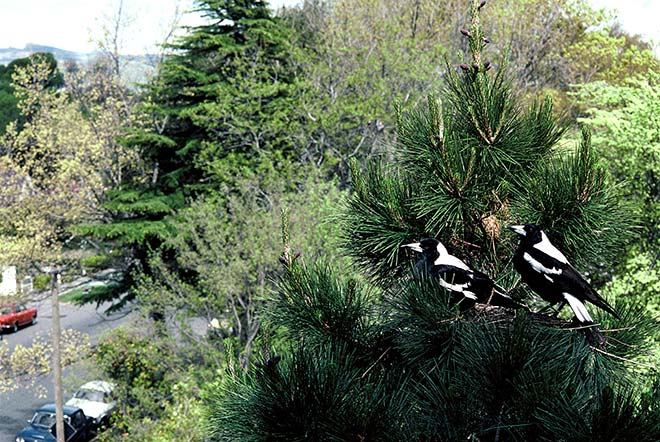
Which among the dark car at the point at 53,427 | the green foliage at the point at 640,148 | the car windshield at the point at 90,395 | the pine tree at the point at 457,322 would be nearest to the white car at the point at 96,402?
the car windshield at the point at 90,395

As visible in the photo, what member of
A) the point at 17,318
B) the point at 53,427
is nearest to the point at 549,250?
the point at 53,427

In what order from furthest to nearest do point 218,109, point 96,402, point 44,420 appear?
point 218,109 < point 96,402 < point 44,420

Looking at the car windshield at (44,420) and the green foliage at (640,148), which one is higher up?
the green foliage at (640,148)

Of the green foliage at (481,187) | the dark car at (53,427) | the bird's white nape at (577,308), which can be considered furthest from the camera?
the dark car at (53,427)

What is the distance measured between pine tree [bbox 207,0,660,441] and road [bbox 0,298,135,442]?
14.1 m

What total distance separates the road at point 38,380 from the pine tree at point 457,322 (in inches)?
553

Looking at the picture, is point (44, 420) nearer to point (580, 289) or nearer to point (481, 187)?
point (481, 187)

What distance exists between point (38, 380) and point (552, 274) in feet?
67.9

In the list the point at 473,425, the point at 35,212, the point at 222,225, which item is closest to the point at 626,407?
the point at 473,425

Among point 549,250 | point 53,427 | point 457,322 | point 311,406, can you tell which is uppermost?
point 549,250

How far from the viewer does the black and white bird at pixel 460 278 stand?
2.56m

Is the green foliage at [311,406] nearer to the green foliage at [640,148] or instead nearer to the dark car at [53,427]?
the green foliage at [640,148]

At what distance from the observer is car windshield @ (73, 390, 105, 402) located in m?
17.3

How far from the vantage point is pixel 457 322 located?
2.52 m
